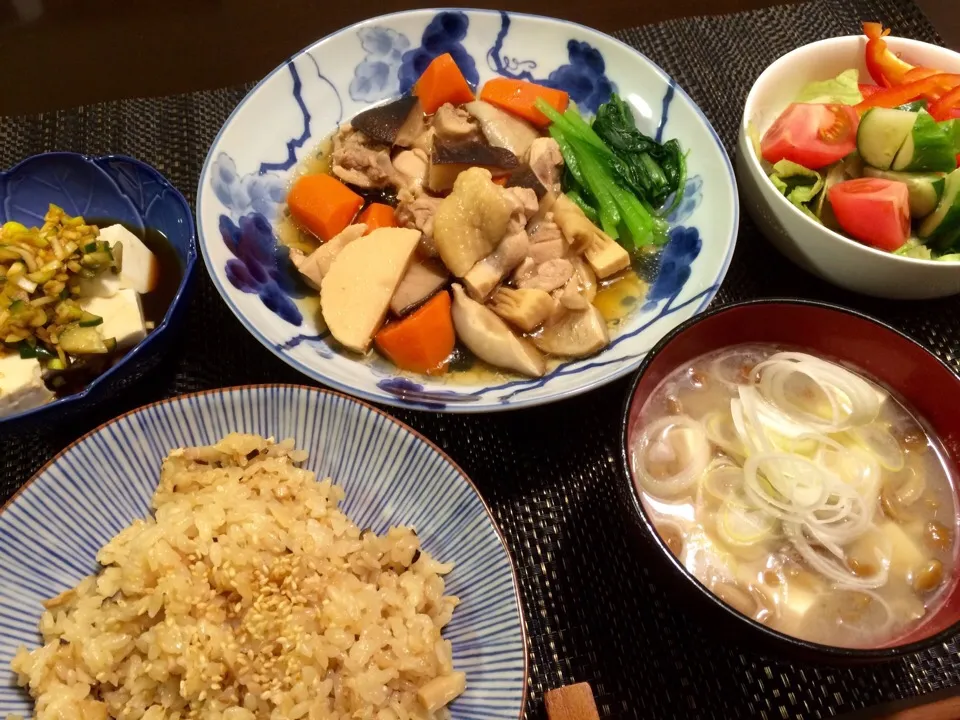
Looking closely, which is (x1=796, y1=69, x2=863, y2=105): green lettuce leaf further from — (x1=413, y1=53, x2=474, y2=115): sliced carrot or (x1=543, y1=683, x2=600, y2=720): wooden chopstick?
(x1=543, y1=683, x2=600, y2=720): wooden chopstick

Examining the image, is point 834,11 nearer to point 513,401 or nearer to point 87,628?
point 513,401

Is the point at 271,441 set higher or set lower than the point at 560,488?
higher

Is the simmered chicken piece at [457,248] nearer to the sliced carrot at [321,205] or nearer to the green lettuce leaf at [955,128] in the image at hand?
the sliced carrot at [321,205]

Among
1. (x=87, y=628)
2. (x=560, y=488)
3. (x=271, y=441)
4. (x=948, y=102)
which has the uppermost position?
(x=948, y=102)

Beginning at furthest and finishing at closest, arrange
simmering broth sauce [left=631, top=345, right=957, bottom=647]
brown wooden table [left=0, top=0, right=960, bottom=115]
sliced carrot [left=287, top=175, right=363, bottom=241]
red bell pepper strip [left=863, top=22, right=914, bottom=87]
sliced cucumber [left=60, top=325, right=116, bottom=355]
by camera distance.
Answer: brown wooden table [left=0, top=0, right=960, bottom=115], red bell pepper strip [left=863, top=22, right=914, bottom=87], sliced carrot [left=287, top=175, right=363, bottom=241], sliced cucumber [left=60, top=325, right=116, bottom=355], simmering broth sauce [left=631, top=345, right=957, bottom=647]

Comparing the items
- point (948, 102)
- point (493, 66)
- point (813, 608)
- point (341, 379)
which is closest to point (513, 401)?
point (341, 379)

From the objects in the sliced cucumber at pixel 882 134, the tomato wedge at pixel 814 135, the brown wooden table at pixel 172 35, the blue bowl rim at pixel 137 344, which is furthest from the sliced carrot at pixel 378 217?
the sliced cucumber at pixel 882 134

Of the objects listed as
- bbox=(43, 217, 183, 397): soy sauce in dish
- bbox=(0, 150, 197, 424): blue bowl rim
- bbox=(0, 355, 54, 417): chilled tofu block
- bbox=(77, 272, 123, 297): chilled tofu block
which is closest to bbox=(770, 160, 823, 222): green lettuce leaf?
bbox=(0, 150, 197, 424): blue bowl rim

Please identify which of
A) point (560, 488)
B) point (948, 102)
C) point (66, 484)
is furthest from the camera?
point (948, 102)
